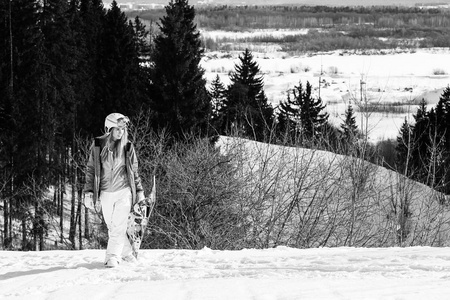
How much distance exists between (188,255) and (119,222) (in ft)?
5.03

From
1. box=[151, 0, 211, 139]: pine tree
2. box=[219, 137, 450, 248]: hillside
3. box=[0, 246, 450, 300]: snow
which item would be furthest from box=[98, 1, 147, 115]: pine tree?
box=[0, 246, 450, 300]: snow

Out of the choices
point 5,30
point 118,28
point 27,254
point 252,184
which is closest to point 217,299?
point 27,254

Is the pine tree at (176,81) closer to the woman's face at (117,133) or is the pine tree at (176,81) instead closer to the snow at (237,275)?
the snow at (237,275)

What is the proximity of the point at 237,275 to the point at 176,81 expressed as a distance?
29954 millimetres

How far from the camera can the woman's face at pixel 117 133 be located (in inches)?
328

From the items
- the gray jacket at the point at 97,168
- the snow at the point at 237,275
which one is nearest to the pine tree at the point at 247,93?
the snow at the point at 237,275

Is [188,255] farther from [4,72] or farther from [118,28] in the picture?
[118,28]

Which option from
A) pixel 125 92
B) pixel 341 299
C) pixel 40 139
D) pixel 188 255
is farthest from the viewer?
pixel 125 92

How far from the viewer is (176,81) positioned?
3741cm

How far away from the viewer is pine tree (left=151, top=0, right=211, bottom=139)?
3641 cm

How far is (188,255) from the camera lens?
9.63m

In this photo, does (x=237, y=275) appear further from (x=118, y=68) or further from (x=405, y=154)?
(x=118, y=68)

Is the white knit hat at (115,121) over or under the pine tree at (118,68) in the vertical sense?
over

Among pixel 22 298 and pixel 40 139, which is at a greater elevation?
pixel 22 298
